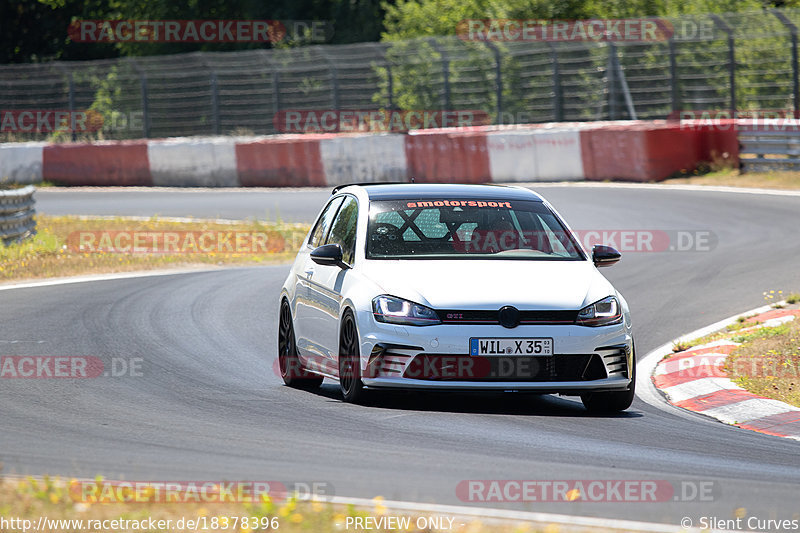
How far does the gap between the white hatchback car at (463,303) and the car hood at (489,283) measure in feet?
0.03

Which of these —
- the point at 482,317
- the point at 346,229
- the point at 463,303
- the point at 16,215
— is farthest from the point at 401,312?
the point at 16,215

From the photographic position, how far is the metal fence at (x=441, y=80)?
27.7 metres

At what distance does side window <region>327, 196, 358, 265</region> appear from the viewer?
916 centimetres

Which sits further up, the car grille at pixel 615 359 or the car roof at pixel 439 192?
the car roof at pixel 439 192

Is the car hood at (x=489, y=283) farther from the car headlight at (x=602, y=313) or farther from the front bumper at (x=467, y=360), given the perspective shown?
the front bumper at (x=467, y=360)

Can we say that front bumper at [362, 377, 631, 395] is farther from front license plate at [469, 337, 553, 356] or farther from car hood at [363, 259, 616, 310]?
car hood at [363, 259, 616, 310]

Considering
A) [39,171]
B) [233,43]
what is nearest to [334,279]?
[39,171]

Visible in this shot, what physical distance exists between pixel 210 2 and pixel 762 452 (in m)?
43.7

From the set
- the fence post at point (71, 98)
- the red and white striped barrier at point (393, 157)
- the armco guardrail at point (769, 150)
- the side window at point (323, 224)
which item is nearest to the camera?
the side window at point (323, 224)

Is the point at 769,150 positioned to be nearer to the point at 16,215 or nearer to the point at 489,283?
the point at 16,215

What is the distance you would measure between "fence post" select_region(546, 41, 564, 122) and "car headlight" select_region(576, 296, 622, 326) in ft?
70.3

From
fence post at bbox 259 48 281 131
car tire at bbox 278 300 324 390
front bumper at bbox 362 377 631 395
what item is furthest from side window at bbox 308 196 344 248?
fence post at bbox 259 48 281 131

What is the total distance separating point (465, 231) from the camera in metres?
9.12

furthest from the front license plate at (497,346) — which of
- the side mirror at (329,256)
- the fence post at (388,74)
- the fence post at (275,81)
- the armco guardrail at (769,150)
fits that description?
the fence post at (275,81)
